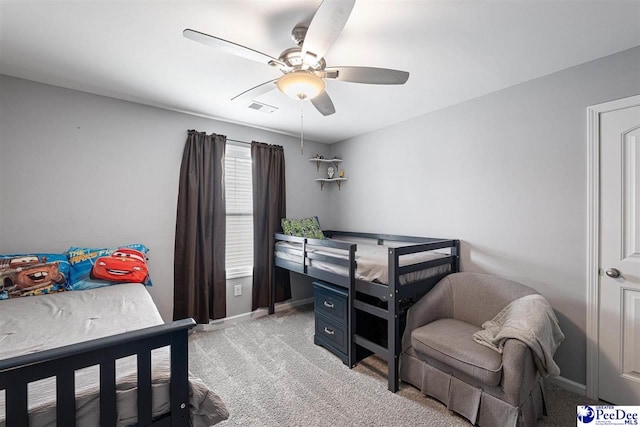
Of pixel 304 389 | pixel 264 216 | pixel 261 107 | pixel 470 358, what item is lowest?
pixel 304 389

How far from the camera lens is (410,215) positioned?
3176 millimetres

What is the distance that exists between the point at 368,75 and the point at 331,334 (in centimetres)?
223

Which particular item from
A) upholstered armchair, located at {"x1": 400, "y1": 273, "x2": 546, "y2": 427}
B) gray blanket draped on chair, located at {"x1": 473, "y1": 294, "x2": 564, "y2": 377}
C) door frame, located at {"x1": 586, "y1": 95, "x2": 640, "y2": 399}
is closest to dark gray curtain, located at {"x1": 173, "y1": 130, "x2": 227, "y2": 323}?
upholstered armchair, located at {"x1": 400, "y1": 273, "x2": 546, "y2": 427}

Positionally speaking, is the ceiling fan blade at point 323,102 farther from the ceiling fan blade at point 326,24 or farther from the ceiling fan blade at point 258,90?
the ceiling fan blade at point 326,24

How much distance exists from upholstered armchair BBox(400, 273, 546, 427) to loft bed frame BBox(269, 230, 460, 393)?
11 cm

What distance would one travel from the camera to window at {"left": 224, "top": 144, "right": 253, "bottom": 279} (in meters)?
3.33

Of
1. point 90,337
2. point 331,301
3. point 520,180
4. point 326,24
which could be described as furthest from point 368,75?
point 90,337

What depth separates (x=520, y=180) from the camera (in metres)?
2.30

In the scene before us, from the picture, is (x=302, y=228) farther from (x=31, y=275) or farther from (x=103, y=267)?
(x=31, y=275)

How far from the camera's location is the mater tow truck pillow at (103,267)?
216 cm

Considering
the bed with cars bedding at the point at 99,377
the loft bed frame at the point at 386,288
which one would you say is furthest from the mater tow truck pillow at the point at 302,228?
the bed with cars bedding at the point at 99,377

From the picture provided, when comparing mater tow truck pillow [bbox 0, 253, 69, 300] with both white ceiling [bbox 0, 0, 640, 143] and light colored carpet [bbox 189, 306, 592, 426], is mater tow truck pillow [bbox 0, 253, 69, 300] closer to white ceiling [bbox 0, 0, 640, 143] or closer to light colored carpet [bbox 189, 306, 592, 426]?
light colored carpet [bbox 189, 306, 592, 426]

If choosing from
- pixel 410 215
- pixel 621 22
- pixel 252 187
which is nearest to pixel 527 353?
pixel 410 215

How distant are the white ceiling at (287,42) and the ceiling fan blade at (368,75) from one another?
250 millimetres
